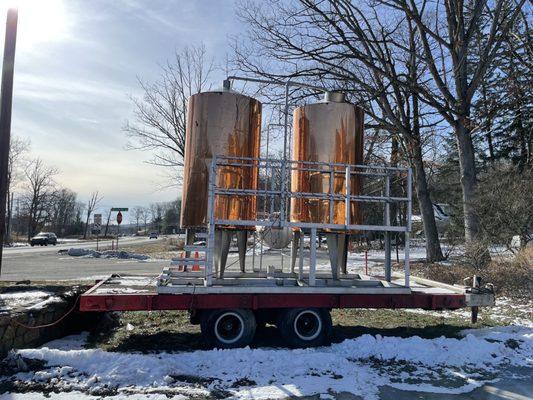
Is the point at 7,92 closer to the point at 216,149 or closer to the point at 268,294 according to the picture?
the point at 216,149

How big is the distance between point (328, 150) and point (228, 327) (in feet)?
11.2

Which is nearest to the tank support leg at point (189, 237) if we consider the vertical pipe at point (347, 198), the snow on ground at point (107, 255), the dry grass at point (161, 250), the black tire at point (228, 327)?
the black tire at point (228, 327)

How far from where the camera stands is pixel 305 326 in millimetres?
7375

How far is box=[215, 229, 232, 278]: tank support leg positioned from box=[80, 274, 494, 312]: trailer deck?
1.13 meters

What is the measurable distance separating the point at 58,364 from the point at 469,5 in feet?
66.2

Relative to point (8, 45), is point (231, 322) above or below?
below

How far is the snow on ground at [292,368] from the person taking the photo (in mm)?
5402

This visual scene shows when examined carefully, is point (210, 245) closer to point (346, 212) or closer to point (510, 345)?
point (346, 212)

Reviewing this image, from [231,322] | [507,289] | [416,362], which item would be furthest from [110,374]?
[507,289]

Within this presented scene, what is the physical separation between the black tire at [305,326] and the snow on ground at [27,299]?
361 cm

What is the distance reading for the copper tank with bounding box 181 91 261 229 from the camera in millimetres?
8109

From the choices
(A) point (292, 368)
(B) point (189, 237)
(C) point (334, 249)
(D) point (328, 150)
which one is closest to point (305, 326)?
(A) point (292, 368)

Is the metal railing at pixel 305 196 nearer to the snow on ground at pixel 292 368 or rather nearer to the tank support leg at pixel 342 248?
the tank support leg at pixel 342 248

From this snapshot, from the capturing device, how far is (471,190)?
1772 centimetres
